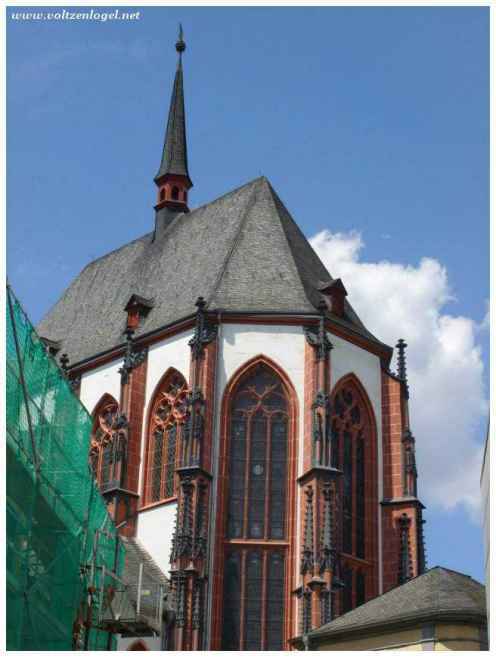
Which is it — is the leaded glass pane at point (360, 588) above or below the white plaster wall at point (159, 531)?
below

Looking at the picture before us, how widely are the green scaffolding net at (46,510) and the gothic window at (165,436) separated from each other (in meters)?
6.84

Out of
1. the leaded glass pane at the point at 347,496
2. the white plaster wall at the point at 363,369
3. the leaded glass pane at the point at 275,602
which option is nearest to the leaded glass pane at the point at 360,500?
the leaded glass pane at the point at 347,496

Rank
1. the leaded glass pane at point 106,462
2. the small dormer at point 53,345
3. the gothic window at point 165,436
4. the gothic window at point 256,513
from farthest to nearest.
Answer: the small dormer at point 53,345
the leaded glass pane at point 106,462
the gothic window at point 165,436
the gothic window at point 256,513

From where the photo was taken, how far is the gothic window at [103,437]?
35.8 m

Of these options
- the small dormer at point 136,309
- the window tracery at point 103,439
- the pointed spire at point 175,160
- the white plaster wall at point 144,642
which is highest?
the pointed spire at point 175,160

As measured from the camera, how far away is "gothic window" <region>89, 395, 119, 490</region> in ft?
→ 117

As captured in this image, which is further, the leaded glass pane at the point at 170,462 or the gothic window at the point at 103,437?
the gothic window at the point at 103,437

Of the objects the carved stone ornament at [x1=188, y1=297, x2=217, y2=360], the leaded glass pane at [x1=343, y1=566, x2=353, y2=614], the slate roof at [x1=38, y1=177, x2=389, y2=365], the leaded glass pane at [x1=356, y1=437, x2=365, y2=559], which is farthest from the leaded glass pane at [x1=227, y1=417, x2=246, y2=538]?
the slate roof at [x1=38, y1=177, x2=389, y2=365]

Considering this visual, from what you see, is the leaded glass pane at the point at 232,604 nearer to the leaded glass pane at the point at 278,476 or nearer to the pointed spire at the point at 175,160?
the leaded glass pane at the point at 278,476

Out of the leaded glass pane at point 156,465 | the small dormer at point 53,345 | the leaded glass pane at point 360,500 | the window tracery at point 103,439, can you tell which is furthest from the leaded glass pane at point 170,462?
the small dormer at point 53,345

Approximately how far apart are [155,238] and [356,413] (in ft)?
38.0

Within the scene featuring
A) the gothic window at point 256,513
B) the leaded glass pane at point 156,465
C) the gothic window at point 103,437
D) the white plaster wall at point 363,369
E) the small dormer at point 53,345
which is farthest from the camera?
the small dormer at point 53,345

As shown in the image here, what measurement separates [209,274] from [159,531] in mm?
8210
